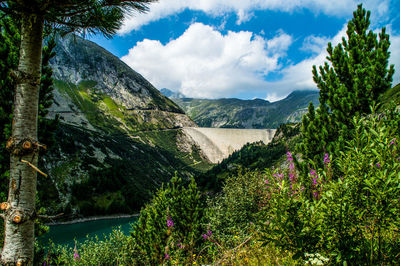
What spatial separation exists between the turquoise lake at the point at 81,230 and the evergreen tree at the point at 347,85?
185 ft

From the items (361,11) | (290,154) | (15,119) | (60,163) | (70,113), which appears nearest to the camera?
(15,119)

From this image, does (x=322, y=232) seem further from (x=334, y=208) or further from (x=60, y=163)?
(x=60, y=163)

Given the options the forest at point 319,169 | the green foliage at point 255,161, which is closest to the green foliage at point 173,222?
the forest at point 319,169

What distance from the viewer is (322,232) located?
2.85 meters

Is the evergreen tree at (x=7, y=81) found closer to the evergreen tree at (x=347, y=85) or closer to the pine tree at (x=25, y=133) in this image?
the pine tree at (x=25, y=133)

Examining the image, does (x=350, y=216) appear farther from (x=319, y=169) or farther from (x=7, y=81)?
(x=7, y=81)

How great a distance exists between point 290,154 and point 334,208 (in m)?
6.68

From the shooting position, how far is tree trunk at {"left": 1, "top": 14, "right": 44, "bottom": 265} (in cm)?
288

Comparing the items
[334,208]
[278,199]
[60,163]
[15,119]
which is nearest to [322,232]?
[334,208]

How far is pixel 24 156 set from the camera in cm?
299

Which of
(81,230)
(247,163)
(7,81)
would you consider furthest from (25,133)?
(247,163)

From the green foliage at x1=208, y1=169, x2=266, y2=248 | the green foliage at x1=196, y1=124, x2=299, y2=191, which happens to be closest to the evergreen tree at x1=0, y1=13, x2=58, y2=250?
the green foliage at x1=208, y1=169, x2=266, y2=248

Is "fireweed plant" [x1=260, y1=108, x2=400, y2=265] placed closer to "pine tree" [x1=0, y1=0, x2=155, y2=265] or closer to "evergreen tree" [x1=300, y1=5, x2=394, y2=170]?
"pine tree" [x1=0, y1=0, x2=155, y2=265]

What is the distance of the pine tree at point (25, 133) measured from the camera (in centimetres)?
289
